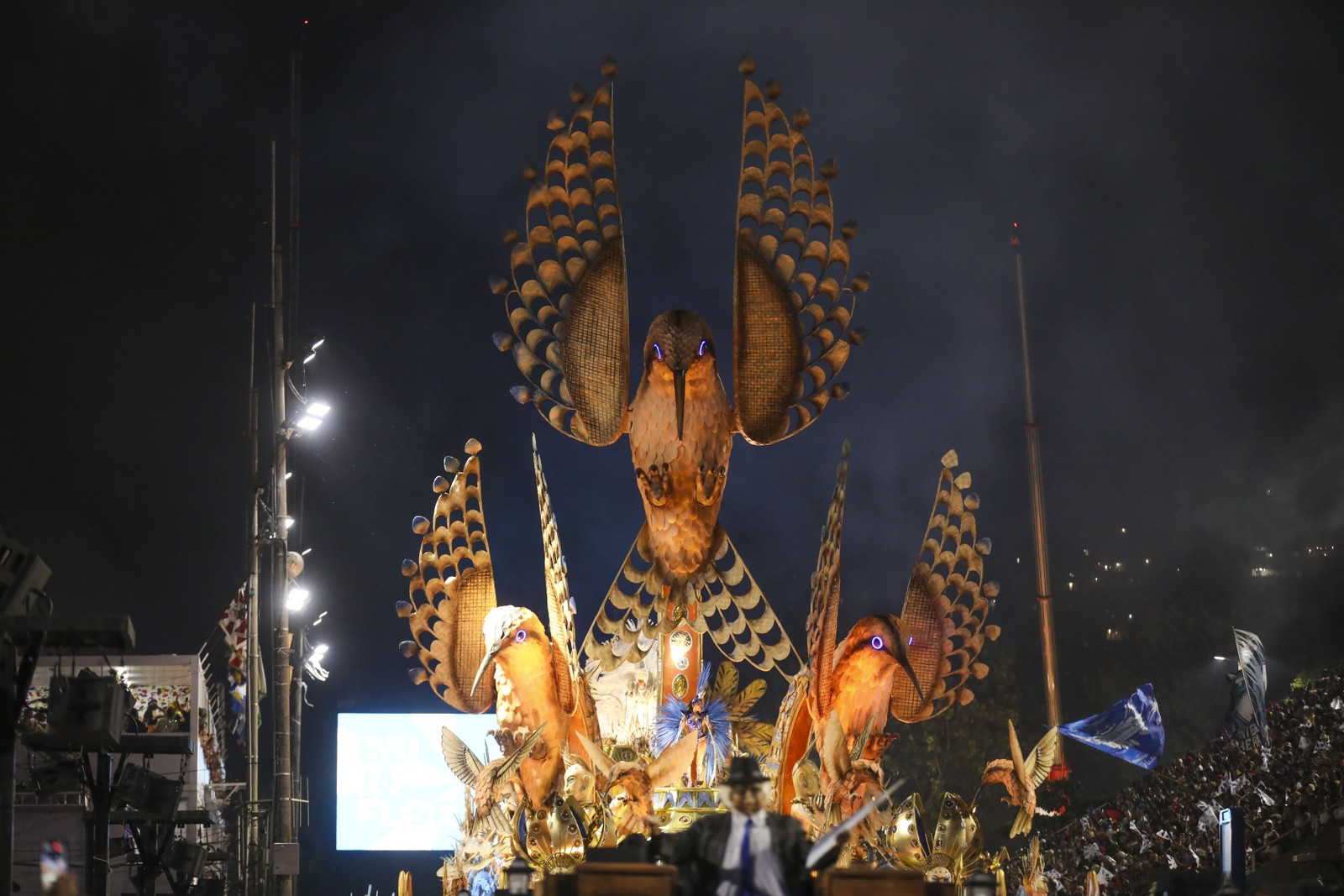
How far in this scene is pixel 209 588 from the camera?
96.3ft

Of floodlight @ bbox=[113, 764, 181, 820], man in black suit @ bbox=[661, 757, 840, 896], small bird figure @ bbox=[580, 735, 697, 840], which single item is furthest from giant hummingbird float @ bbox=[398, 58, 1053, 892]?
man in black suit @ bbox=[661, 757, 840, 896]

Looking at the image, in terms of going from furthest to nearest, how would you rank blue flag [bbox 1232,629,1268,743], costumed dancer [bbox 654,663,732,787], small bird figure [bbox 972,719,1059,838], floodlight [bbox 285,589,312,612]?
1. blue flag [bbox 1232,629,1268,743]
2. floodlight [bbox 285,589,312,612]
3. costumed dancer [bbox 654,663,732,787]
4. small bird figure [bbox 972,719,1059,838]

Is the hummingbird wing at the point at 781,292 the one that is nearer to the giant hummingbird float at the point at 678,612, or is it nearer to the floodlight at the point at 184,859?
the giant hummingbird float at the point at 678,612

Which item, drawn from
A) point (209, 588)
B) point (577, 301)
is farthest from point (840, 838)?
point (209, 588)

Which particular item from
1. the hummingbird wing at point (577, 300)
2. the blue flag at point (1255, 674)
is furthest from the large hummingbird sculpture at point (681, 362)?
the blue flag at point (1255, 674)

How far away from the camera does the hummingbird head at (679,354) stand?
18.7m

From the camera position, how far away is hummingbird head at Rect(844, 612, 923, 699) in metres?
18.2

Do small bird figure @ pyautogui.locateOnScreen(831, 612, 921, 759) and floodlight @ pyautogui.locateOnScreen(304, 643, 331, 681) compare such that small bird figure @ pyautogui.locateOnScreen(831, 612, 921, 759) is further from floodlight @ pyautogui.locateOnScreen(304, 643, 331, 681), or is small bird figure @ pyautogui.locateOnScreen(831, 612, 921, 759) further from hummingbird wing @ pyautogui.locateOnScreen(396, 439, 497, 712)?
floodlight @ pyautogui.locateOnScreen(304, 643, 331, 681)

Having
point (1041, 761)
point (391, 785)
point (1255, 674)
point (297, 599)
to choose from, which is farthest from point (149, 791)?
point (1255, 674)

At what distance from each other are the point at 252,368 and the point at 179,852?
23.3ft

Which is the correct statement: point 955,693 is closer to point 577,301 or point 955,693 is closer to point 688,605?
point 688,605

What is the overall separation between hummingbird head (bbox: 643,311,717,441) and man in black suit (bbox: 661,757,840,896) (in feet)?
30.9

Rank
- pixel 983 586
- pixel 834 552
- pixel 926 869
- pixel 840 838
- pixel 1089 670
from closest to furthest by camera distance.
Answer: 1. pixel 840 838
2. pixel 926 869
3. pixel 834 552
4. pixel 983 586
5. pixel 1089 670

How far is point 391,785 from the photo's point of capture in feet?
92.6
